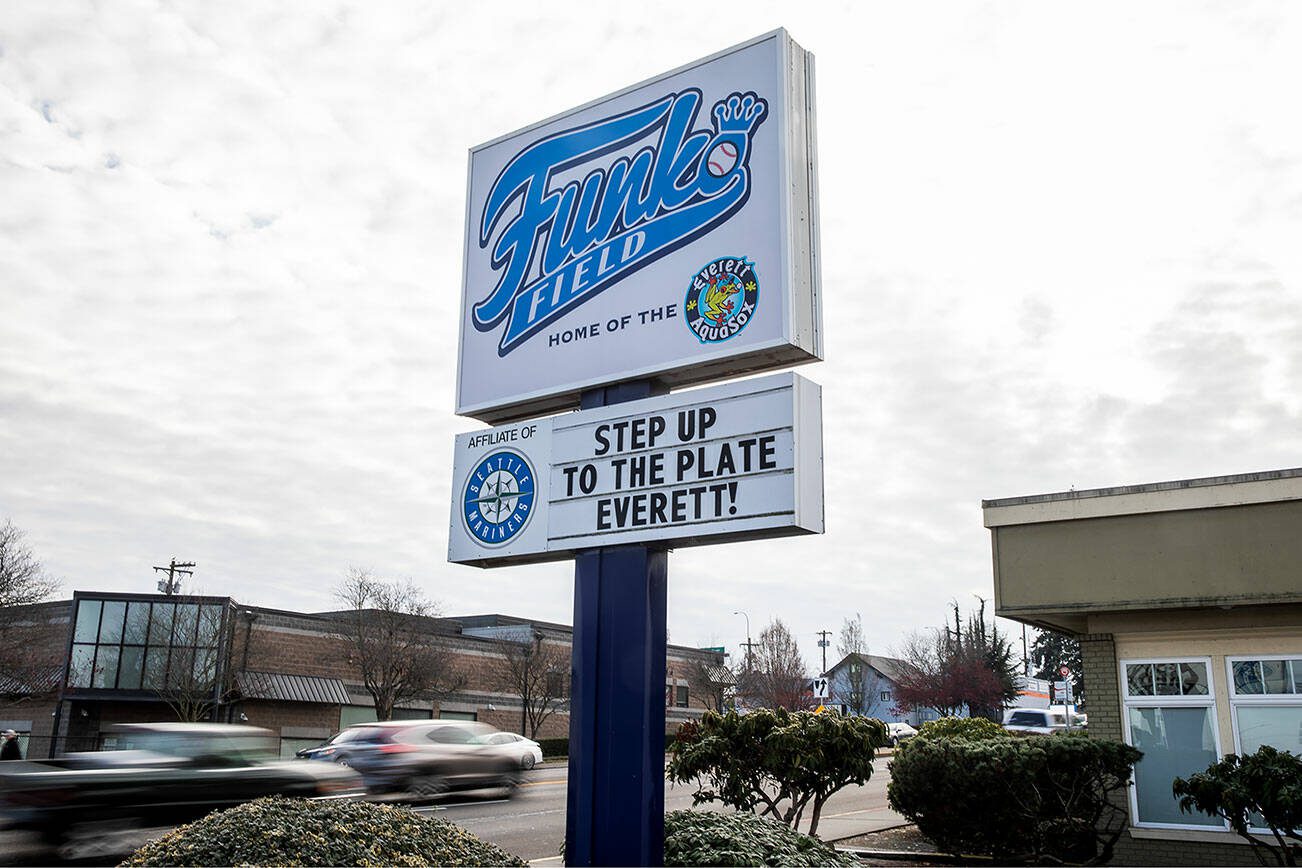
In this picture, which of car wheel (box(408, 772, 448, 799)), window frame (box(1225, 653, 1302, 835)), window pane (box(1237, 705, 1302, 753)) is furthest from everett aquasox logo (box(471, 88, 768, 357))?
car wheel (box(408, 772, 448, 799))

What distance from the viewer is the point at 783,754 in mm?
12852

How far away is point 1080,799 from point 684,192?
9.02 metres

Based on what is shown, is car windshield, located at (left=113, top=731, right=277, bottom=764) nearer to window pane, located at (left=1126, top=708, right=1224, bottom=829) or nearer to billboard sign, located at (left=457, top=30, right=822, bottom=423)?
billboard sign, located at (left=457, top=30, right=822, bottom=423)

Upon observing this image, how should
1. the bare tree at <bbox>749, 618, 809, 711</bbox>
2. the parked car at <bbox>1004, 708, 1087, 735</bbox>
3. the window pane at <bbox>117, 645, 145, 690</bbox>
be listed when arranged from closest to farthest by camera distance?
the parked car at <bbox>1004, 708, 1087, 735</bbox>, the window pane at <bbox>117, 645, 145, 690</bbox>, the bare tree at <bbox>749, 618, 809, 711</bbox>

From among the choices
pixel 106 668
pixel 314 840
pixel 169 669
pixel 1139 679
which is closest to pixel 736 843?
pixel 314 840

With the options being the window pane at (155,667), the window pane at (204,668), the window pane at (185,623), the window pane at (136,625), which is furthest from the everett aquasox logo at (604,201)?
the window pane at (136,625)

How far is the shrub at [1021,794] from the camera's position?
517 inches

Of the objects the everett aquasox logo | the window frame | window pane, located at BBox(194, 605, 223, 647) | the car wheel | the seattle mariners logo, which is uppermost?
the everett aquasox logo

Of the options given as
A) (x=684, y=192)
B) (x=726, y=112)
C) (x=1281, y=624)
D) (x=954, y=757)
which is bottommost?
(x=954, y=757)

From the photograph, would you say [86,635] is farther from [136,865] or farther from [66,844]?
[136,865]

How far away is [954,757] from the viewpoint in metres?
14.2

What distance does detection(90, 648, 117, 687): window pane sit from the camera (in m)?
41.3

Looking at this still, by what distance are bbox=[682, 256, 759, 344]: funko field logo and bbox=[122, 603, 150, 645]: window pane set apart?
39.2 meters

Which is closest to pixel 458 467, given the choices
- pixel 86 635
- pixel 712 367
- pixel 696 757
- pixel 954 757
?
pixel 712 367
